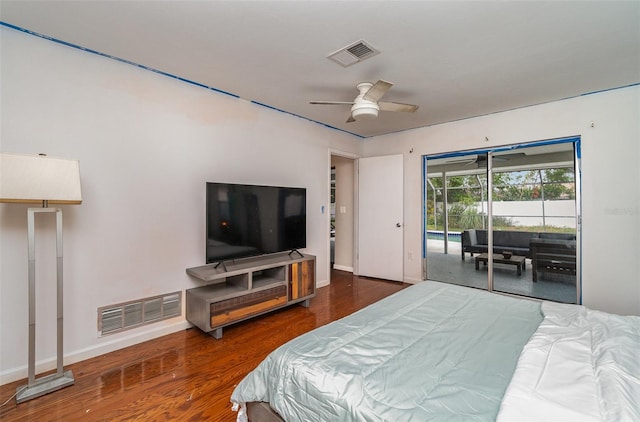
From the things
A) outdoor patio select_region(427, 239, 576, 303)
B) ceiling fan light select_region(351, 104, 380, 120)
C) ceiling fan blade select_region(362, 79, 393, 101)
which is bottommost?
outdoor patio select_region(427, 239, 576, 303)

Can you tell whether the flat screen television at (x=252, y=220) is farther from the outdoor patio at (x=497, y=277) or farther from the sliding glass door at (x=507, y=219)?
the outdoor patio at (x=497, y=277)

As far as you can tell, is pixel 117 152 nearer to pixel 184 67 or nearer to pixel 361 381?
pixel 184 67

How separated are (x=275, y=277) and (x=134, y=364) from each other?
4.97 ft

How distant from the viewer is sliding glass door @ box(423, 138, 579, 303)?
3.59 metres

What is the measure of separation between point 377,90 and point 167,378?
2.82 m

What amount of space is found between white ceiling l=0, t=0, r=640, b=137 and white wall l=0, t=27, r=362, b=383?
246mm

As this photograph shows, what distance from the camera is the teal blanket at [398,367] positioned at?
3.33 feet

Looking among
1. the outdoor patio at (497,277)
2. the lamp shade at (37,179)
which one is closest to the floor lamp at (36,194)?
the lamp shade at (37,179)

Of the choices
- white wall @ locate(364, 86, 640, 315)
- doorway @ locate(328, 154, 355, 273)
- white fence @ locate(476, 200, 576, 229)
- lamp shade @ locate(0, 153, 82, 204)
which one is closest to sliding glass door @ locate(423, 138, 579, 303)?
white fence @ locate(476, 200, 576, 229)

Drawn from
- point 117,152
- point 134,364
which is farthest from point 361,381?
point 117,152

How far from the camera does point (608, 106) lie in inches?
124

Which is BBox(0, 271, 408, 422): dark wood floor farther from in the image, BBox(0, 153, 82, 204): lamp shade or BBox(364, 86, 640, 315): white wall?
BBox(364, 86, 640, 315): white wall

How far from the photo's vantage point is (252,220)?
10.2 feet

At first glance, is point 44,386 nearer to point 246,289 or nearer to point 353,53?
point 246,289
